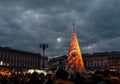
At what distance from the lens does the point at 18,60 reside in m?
130

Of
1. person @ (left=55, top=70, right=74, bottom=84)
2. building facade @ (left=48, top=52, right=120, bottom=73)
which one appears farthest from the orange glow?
building facade @ (left=48, top=52, right=120, bottom=73)

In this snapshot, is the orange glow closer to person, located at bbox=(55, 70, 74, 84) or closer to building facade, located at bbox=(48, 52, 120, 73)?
person, located at bbox=(55, 70, 74, 84)

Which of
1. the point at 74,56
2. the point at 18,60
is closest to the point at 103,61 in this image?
the point at 18,60

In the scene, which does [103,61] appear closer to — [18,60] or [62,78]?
[18,60]

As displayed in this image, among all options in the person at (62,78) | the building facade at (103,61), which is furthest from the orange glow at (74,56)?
the building facade at (103,61)

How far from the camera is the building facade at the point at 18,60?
119000 mm

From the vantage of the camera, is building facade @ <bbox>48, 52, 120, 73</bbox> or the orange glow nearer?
the orange glow

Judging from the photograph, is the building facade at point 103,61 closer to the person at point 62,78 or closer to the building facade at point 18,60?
the building facade at point 18,60

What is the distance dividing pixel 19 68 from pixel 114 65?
54.5 meters

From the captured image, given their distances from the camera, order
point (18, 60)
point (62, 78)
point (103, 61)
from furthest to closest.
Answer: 1. point (103, 61)
2. point (18, 60)
3. point (62, 78)

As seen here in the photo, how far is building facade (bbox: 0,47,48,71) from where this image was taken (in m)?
119

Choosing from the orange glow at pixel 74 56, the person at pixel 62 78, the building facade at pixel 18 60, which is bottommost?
the person at pixel 62 78

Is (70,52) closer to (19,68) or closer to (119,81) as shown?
(119,81)

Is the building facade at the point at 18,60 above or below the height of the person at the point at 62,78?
above
